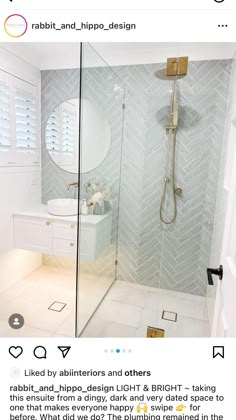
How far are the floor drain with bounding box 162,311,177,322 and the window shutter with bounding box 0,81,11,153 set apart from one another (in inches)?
74.7

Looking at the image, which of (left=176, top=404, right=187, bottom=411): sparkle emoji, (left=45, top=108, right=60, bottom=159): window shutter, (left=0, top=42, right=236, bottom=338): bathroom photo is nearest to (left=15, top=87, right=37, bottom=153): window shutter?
(left=0, top=42, right=236, bottom=338): bathroom photo

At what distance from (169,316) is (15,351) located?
1.36m

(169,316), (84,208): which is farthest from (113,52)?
(169,316)

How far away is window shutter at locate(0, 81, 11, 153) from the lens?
1.97 meters

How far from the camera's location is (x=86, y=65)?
1.60 m

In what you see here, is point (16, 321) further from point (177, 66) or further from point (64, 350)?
point (177, 66)

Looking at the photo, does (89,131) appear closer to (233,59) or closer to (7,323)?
(233,59)

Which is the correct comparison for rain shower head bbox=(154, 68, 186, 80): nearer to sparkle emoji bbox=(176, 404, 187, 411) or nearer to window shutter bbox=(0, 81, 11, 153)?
window shutter bbox=(0, 81, 11, 153)

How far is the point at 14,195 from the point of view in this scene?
2.22 m

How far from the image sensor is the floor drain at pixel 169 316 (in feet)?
6.22

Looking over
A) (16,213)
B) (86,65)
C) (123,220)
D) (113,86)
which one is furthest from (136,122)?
(16,213)

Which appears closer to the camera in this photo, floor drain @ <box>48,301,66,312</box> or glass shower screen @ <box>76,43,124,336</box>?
glass shower screen @ <box>76,43,124,336</box>

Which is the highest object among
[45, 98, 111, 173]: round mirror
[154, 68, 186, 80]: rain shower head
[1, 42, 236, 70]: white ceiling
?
[1, 42, 236, 70]: white ceiling

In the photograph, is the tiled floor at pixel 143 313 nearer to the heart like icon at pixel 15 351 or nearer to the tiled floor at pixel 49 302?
the tiled floor at pixel 49 302
